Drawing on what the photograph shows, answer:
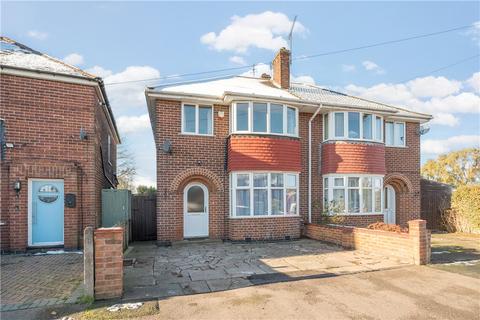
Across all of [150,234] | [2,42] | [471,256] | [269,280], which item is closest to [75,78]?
[2,42]

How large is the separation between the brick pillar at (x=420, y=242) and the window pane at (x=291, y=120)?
18.5 ft

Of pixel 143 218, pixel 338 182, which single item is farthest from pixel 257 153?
pixel 143 218

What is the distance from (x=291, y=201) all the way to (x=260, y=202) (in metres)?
1.34

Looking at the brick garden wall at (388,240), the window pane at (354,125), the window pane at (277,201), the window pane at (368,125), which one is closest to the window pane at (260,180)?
the window pane at (277,201)

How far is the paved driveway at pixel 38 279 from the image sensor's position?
535 cm

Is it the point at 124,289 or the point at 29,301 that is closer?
the point at 29,301

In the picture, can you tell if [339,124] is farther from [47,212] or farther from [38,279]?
[38,279]

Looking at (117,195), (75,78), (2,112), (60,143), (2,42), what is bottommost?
(117,195)

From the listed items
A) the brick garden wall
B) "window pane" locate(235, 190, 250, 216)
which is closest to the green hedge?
the brick garden wall

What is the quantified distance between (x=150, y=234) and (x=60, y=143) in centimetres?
539

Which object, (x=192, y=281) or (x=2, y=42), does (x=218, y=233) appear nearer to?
(x=192, y=281)

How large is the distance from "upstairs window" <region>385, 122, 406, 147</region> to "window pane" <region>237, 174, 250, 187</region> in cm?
737

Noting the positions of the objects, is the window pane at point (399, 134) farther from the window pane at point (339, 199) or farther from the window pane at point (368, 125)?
the window pane at point (339, 199)

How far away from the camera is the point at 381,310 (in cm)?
506
